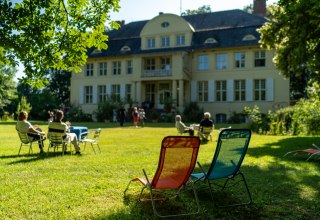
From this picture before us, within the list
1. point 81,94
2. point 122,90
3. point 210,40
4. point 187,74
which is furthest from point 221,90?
point 81,94

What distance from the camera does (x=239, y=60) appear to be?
34.9 m

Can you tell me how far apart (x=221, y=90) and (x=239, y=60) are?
10.9ft

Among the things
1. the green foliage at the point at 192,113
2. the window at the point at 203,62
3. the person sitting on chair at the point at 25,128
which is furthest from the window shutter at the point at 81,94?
the person sitting on chair at the point at 25,128

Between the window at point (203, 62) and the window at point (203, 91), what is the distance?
1.49 metres

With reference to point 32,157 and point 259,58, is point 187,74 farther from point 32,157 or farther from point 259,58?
point 32,157

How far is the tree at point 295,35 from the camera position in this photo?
12898 millimetres

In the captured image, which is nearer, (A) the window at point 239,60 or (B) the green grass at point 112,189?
(B) the green grass at point 112,189

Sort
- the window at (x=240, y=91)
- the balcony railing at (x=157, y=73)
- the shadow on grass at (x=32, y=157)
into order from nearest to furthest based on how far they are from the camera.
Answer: the shadow on grass at (x=32, y=157), the window at (x=240, y=91), the balcony railing at (x=157, y=73)

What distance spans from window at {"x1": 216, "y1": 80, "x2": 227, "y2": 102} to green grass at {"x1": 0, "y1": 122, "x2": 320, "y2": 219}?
2579cm

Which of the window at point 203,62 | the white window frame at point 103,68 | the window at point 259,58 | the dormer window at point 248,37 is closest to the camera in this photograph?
the window at point 259,58

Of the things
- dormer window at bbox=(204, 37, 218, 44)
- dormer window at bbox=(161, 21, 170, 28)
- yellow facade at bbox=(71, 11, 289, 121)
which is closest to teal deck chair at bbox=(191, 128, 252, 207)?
yellow facade at bbox=(71, 11, 289, 121)

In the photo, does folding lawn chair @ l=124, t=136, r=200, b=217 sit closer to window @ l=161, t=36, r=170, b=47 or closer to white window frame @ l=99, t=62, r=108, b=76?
window @ l=161, t=36, r=170, b=47

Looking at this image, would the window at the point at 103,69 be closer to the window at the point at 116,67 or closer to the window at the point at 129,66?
the window at the point at 116,67

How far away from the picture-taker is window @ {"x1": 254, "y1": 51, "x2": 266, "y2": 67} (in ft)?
111
